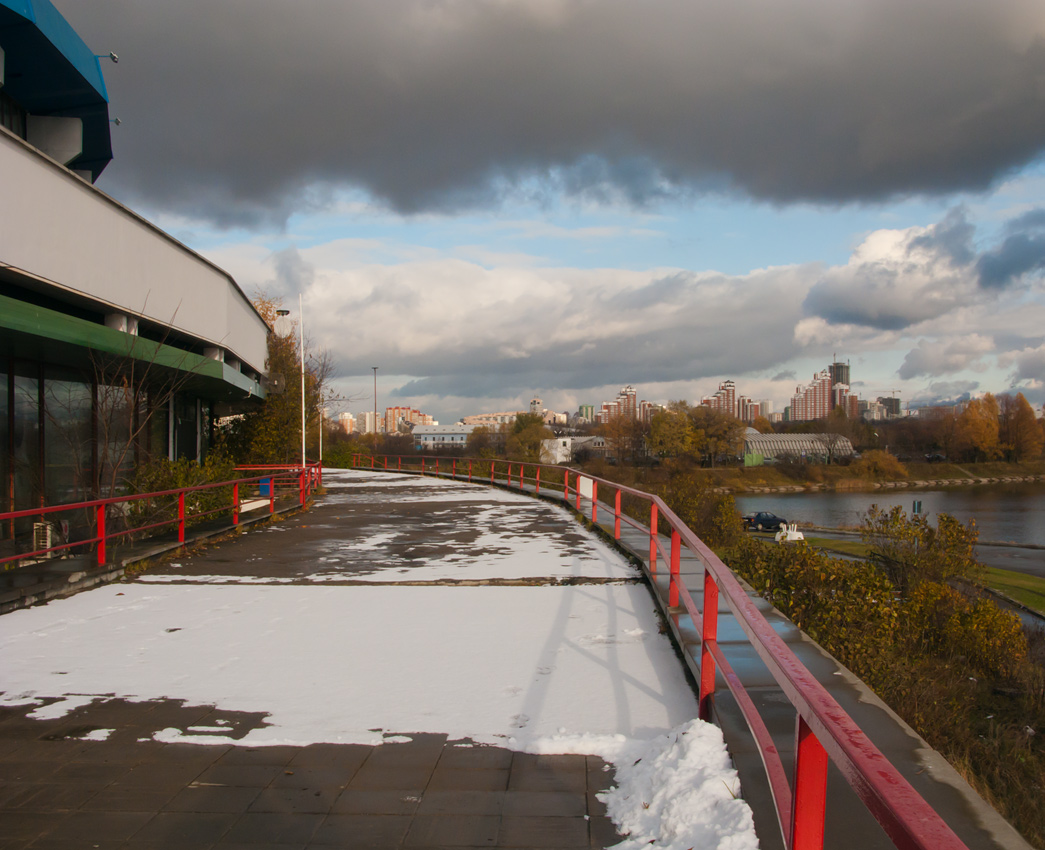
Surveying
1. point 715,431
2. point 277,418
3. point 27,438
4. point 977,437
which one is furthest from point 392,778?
point 977,437

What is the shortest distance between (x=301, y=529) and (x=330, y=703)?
382 inches

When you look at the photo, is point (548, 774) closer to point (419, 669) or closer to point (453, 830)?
point (453, 830)

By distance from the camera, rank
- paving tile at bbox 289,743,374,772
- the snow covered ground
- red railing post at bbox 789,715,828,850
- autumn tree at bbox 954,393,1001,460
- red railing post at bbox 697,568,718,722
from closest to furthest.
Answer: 1. red railing post at bbox 789,715,828,850
2. the snow covered ground
3. paving tile at bbox 289,743,374,772
4. red railing post at bbox 697,568,718,722
5. autumn tree at bbox 954,393,1001,460

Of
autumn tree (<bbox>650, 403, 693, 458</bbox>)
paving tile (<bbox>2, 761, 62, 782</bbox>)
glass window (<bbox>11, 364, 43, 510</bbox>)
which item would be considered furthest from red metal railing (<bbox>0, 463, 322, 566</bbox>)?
autumn tree (<bbox>650, 403, 693, 458</bbox>)

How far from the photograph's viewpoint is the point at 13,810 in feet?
10.4

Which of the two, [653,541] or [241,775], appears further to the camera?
[653,541]

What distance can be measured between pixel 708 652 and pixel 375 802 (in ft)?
5.96

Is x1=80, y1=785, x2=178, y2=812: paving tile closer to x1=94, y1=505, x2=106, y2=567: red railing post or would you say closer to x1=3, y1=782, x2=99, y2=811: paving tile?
x1=3, y1=782, x2=99, y2=811: paving tile

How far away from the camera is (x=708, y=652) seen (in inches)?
153

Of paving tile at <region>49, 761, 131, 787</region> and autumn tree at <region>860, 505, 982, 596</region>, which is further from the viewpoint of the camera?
autumn tree at <region>860, 505, 982, 596</region>

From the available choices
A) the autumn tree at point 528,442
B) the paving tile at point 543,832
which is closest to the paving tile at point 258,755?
the paving tile at point 543,832

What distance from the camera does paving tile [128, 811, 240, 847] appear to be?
9.64 feet

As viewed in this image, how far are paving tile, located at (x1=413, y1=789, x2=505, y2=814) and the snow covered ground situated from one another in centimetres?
52

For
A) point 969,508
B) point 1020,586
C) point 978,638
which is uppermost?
point 978,638
